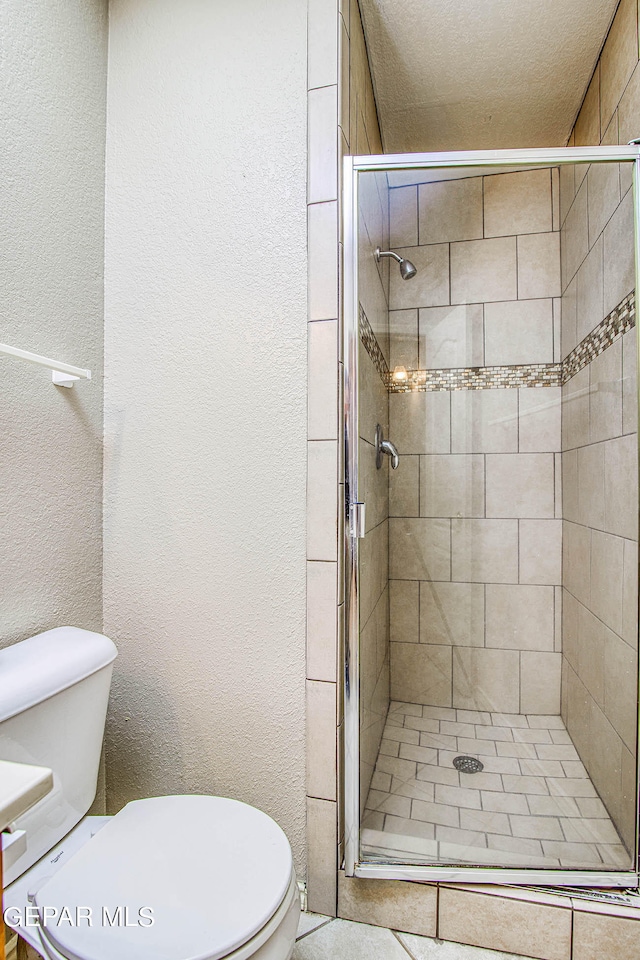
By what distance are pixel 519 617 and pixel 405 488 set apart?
0.51 m

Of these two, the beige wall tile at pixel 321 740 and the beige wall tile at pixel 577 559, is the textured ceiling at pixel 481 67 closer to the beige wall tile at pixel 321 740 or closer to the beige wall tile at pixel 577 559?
the beige wall tile at pixel 577 559

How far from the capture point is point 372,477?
1367mm

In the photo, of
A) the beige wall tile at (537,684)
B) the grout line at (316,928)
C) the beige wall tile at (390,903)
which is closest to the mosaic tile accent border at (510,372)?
the beige wall tile at (537,684)

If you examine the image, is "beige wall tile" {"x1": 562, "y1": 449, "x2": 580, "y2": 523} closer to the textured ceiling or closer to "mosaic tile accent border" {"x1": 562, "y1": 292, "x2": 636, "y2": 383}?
"mosaic tile accent border" {"x1": 562, "y1": 292, "x2": 636, "y2": 383}

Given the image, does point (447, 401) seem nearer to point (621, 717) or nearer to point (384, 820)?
point (621, 717)

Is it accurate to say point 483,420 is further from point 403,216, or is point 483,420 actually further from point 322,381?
point 403,216

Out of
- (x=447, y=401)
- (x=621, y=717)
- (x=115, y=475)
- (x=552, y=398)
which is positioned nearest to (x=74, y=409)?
(x=115, y=475)

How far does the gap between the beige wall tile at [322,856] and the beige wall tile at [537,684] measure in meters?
0.62

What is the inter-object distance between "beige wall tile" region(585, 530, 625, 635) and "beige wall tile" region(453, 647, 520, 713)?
269 mm

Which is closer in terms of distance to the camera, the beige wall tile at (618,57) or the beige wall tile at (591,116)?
the beige wall tile at (618,57)

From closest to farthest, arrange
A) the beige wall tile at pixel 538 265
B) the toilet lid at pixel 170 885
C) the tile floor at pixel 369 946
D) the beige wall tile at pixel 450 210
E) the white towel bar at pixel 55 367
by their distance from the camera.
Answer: the toilet lid at pixel 170 885, the white towel bar at pixel 55 367, the tile floor at pixel 369 946, the beige wall tile at pixel 450 210, the beige wall tile at pixel 538 265

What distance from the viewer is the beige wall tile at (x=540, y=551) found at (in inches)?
59.4

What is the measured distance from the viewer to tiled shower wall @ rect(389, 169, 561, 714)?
1436 millimetres

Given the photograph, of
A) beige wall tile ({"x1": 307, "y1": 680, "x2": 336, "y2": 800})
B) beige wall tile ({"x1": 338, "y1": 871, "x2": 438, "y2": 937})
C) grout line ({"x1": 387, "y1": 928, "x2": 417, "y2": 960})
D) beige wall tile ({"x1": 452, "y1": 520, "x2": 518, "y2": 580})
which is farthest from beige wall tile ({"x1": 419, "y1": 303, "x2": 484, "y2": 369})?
grout line ({"x1": 387, "y1": 928, "x2": 417, "y2": 960})
